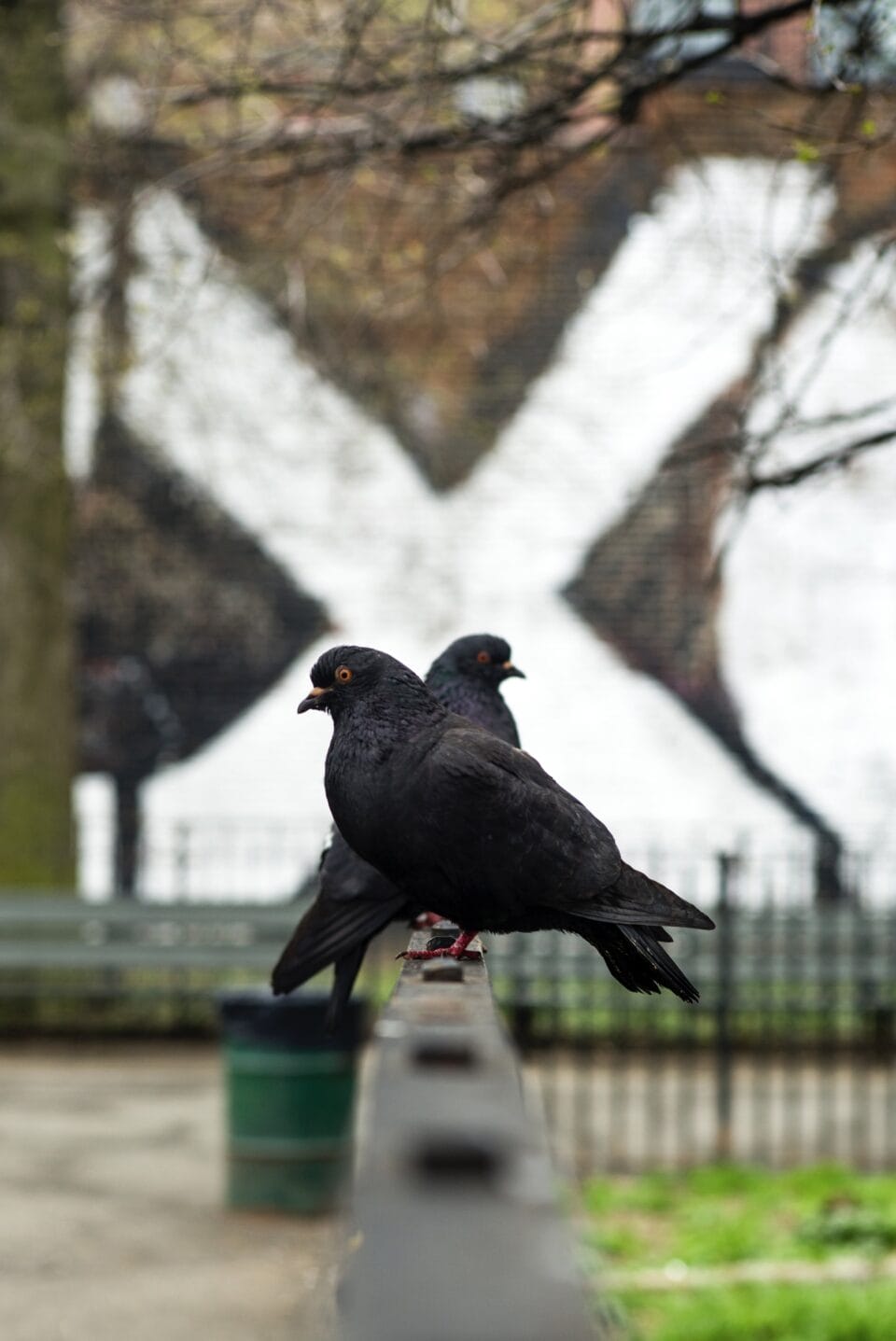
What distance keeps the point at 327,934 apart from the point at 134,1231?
6339mm

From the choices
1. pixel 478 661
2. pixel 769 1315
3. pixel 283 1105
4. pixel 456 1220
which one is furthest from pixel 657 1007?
pixel 456 1220

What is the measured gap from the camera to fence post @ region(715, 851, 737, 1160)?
8.79 meters

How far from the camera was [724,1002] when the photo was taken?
9.30 meters

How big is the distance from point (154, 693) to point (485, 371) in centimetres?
355

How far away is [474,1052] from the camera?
2.21 feet

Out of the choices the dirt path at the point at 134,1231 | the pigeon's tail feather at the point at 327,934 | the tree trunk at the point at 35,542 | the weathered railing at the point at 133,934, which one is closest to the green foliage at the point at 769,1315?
the dirt path at the point at 134,1231

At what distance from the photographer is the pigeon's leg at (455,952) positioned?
120 cm

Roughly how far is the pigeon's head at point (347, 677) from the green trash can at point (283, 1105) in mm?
6661

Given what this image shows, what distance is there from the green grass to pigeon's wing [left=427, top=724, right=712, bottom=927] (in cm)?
381

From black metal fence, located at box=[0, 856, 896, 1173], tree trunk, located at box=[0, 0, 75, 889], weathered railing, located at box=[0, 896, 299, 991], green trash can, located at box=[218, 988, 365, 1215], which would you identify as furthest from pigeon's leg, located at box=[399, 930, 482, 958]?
tree trunk, located at box=[0, 0, 75, 889]

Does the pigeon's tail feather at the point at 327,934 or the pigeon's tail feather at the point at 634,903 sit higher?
the pigeon's tail feather at the point at 634,903

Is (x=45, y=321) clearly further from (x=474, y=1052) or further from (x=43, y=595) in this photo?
(x=474, y=1052)

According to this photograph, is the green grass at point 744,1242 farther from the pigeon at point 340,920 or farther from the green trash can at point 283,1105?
the pigeon at point 340,920

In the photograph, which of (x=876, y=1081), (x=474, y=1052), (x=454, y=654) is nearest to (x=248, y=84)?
(x=454, y=654)
